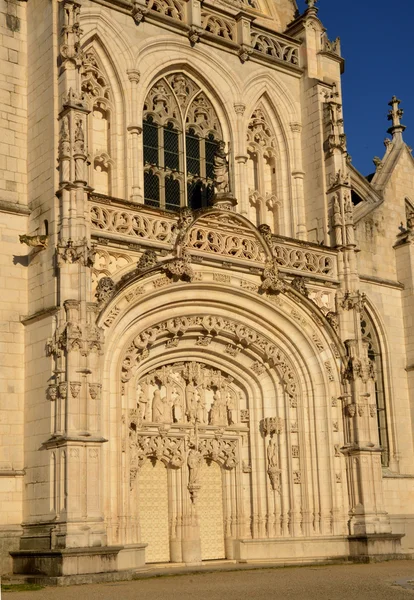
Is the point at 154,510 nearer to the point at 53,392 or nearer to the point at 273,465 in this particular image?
the point at 273,465

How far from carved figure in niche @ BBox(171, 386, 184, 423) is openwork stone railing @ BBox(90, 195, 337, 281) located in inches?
120

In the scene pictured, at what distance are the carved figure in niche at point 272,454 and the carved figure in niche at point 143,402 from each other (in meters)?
2.99

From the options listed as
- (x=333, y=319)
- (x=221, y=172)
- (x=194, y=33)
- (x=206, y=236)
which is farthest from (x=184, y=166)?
(x=333, y=319)

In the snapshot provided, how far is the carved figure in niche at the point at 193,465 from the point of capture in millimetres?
20016

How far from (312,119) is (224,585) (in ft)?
42.2

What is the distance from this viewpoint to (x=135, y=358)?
18906 mm

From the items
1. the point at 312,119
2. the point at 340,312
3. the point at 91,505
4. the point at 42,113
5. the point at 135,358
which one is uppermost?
the point at 312,119

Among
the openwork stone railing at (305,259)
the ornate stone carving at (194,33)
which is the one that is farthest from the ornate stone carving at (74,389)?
the ornate stone carving at (194,33)

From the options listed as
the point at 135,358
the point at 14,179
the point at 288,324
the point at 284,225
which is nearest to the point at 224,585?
the point at 135,358

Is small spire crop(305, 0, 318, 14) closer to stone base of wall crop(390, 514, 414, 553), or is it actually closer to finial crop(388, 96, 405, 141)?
finial crop(388, 96, 405, 141)

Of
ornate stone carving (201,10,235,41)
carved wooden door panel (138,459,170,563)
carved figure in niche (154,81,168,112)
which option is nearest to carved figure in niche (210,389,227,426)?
carved wooden door panel (138,459,170,563)

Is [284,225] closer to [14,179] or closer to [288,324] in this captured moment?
[288,324]

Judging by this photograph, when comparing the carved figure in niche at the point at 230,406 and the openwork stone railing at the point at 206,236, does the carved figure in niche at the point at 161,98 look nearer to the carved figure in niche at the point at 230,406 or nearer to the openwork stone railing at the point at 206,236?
the openwork stone railing at the point at 206,236

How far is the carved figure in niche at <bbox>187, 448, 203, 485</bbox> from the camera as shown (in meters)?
20.0
